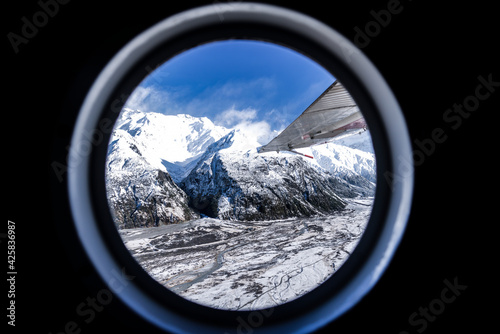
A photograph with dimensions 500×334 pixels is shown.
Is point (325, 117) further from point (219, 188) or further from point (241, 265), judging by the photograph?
point (219, 188)

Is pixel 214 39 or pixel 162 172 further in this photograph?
pixel 162 172


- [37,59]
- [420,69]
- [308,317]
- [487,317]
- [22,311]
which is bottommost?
[487,317]

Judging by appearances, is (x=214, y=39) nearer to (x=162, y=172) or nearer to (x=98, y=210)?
(x=98, y=210)

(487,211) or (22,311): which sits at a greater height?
(22,311)

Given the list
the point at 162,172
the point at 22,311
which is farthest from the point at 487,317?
the point at 162,172

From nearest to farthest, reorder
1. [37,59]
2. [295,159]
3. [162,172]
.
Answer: [37,59] < [162,172] < [295,159]

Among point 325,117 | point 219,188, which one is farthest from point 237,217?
point 325,117
